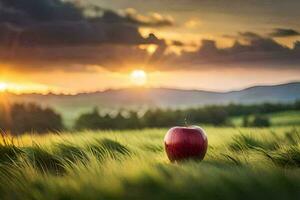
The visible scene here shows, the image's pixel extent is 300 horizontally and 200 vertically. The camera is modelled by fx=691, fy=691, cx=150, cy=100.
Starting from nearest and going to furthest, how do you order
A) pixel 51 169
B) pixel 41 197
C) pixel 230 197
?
pixel 230 197, pixel 41 197, pixel 51 169

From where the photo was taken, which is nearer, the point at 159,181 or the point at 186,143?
the point at 159,181

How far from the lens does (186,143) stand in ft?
24.1

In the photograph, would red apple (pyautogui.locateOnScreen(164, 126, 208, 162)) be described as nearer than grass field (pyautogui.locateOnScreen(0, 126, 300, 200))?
No

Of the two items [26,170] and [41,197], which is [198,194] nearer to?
[41,197]

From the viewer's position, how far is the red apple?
24.2ft

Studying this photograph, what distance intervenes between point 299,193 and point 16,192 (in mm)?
2112

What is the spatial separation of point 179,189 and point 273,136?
3.95m

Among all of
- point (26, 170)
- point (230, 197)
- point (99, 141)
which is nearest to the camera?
point (230, 197)

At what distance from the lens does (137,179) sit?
16.5 ft

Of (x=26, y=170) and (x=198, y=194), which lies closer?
(x=198, y=194)

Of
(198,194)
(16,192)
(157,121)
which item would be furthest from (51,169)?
(157,121)

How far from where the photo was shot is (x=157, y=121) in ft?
45.6

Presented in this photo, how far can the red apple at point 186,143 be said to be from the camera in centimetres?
736

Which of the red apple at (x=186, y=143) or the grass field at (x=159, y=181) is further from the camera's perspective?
the red apple at (x=186, y=143)
